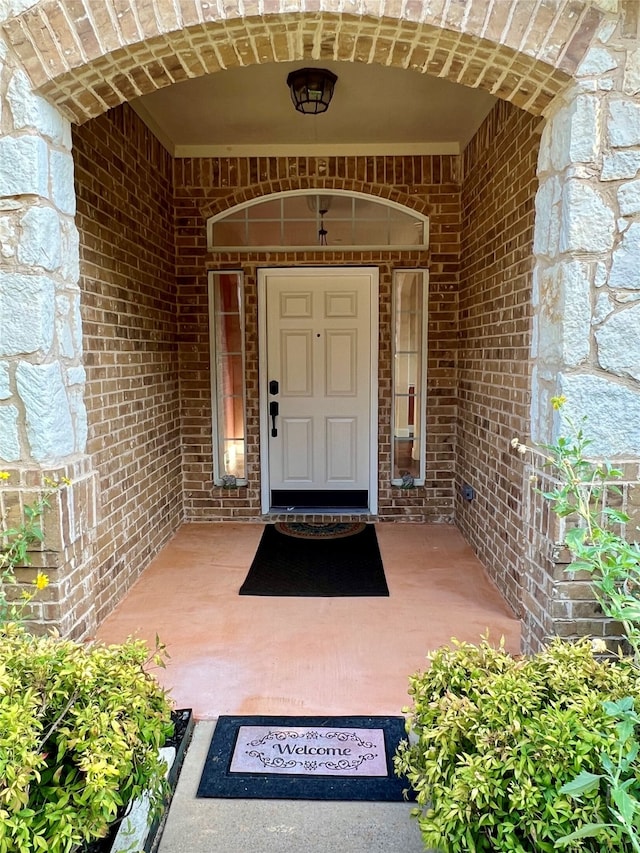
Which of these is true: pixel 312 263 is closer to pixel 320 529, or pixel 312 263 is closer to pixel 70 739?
pixel 320 529

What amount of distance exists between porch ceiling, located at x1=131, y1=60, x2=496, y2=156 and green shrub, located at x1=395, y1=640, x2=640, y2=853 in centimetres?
308

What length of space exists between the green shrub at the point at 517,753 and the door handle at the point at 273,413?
10.5ft

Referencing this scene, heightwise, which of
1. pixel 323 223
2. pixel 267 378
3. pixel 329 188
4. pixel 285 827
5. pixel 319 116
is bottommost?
pixel 285 827

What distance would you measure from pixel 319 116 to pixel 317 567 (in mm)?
2960

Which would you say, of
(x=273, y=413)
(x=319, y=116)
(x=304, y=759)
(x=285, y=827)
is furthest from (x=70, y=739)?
(x=319, y=116)

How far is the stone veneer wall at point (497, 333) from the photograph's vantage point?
292 centimetres

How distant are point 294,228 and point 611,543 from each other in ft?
11.6

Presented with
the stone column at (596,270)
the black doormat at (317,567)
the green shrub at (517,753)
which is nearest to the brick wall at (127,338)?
the black doormat at (317,567)

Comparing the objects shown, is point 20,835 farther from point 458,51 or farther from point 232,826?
point 458,51

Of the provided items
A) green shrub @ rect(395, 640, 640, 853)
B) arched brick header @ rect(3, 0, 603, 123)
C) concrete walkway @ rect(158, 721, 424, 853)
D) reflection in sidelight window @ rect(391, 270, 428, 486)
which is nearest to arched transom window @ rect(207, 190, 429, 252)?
reflection in sidelight window @ rect(391, 270, 428, 486)

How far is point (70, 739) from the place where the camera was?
4.21 ft

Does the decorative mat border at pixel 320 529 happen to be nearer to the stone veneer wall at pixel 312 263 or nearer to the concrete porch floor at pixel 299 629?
the stone veneer wall at pixel 312 263

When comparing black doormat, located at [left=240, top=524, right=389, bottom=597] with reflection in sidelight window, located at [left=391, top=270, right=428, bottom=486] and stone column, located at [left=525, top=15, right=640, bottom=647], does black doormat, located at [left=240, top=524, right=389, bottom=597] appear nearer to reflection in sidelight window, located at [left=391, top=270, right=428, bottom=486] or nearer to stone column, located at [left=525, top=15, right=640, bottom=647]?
reflection in sidelight window, located at [left=391, top=270, right=428, bottom=486]

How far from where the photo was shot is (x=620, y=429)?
6.25 ft
